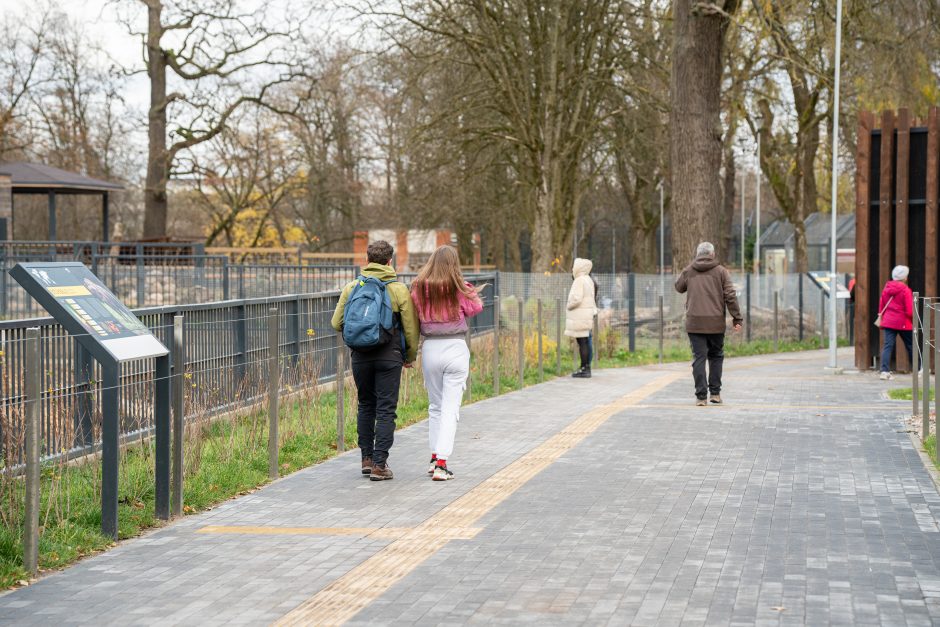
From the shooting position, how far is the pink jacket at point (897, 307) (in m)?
18.4

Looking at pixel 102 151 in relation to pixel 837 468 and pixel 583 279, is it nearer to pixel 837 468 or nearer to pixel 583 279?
pixel 583 279

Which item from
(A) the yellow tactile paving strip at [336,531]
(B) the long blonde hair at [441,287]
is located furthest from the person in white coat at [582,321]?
(A) the yellow tactile paving strip at [336,531]

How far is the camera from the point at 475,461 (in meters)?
10.2

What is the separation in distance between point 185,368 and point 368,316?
2.00m

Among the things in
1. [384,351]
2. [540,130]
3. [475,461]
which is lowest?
[475,461]

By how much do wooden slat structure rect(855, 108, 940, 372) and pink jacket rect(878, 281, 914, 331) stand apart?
973 mm

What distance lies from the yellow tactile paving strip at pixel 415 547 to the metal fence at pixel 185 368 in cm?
203

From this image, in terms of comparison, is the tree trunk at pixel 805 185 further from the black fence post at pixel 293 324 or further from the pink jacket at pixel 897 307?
the black fence post at pixel 293 324

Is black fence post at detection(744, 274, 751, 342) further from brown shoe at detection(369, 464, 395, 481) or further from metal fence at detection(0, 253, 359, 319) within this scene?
brown shoe at detection(369, 464, 395, 481)

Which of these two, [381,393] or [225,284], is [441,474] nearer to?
[381,393]

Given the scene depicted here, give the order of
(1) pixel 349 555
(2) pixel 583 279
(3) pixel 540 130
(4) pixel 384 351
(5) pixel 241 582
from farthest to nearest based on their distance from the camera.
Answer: (3) pixel 540 130 → (2) pixel 583 279 → (4) pixel 384 351 → (1) pixel 349 555 → (5) pixel 241 582

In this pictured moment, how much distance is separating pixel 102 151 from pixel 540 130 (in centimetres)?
3140

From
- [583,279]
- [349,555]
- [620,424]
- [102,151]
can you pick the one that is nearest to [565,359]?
[583,279]

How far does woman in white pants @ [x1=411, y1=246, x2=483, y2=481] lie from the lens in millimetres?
9328
